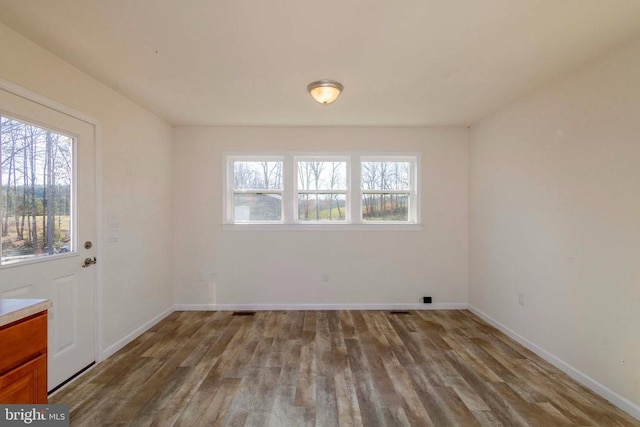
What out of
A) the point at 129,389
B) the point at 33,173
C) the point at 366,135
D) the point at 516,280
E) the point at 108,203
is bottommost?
the point at 129,389

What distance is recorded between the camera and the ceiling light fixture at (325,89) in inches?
101

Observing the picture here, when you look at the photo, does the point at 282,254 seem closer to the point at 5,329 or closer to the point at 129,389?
the point at 129,389

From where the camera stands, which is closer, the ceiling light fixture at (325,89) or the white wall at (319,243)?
the ceiling light fixture at (325,89)

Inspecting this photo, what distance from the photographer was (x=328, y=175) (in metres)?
4.12

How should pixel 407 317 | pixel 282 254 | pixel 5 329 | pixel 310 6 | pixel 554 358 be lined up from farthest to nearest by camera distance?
pixel 282 254
pixel 407 317
pixel 554 358
pixel 310 6
pixel 5 329

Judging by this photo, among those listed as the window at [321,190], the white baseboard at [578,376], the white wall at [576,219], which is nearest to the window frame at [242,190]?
the window at [321,190]

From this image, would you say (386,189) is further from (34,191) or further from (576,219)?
(34,191)

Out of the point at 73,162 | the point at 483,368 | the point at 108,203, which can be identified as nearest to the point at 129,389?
the point at 108,203

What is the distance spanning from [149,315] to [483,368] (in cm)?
356

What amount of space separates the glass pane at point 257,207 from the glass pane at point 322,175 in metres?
0.43

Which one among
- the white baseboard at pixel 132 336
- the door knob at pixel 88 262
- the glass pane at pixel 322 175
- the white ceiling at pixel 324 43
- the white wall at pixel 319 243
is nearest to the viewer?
the white ceiling at pixel 324 43

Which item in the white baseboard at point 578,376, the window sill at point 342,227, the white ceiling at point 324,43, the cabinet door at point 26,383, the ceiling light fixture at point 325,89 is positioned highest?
the white ceiling at point 324,43

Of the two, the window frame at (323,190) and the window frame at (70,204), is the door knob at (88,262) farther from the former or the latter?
the window frame at (323,190)

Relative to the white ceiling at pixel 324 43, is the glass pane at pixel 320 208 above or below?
below
